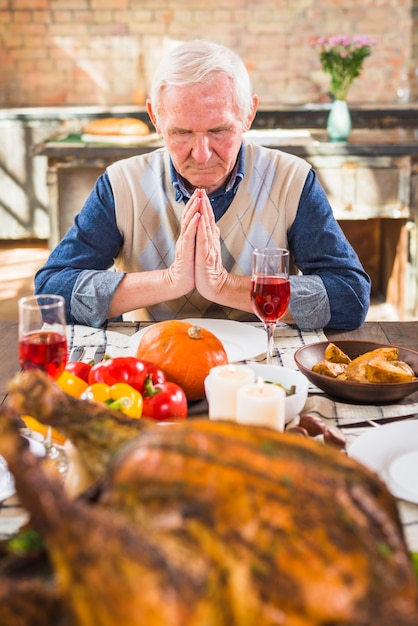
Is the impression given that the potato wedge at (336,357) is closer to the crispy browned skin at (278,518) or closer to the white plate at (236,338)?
the white plate at (236,338)

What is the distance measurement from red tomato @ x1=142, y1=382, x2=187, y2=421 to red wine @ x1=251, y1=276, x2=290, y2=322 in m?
0.29

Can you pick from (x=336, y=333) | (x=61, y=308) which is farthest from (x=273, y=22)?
(x=61, y=308)

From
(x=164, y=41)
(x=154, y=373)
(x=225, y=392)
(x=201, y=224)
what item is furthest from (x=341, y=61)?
(x=225, y=392)

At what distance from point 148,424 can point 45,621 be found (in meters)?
0.22

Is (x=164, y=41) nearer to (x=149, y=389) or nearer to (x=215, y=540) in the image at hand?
(x=149, y=389)

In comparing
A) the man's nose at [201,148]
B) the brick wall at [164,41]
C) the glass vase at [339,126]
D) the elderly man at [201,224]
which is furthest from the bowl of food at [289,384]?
the brick wall at [164,41]

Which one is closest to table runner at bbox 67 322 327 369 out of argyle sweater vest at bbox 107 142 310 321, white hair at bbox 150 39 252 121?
argyle sweater vest at bbox 107 142 310 321

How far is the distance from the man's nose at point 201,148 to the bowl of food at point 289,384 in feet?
2.57

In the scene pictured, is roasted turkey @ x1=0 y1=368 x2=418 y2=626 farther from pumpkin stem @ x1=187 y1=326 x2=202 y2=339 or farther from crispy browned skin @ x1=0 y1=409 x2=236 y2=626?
pumpkin stem @ x1=187 y1=326 x2=202 y2=339

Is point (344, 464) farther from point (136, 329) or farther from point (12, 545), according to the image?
point (136, 329)

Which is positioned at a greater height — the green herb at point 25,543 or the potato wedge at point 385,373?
the green herb at point 25,543

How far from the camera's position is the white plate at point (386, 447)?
1.06 meters

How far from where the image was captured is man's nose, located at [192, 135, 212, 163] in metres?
1.97

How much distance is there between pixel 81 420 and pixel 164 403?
0.54m
